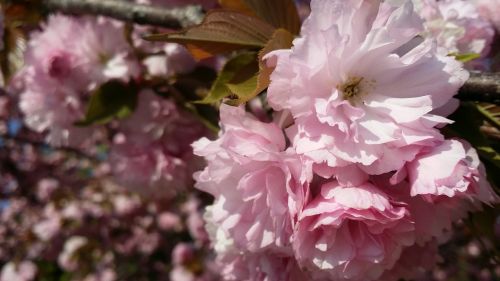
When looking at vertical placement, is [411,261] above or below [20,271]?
above

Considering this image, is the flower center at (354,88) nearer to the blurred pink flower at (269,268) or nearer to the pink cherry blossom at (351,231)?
the pink cherry blossom at (351,231)

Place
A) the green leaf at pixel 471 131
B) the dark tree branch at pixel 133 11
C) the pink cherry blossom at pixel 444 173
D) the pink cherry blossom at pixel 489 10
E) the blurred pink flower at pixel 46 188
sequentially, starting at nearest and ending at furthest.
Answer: the pink cherry blossom at pixel 444 173
the green leaf at pixel 471 131
the pink cherry blossom at pixel 489 10
the dark tree branch at pixel 133 11
the blurred pink flower at pixel 46 188

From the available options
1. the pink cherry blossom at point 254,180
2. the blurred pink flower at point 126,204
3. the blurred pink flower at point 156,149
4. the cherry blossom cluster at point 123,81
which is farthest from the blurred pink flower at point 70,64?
the blurred pink flower at point 126,204

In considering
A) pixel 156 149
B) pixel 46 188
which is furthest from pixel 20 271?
pixel 156 149

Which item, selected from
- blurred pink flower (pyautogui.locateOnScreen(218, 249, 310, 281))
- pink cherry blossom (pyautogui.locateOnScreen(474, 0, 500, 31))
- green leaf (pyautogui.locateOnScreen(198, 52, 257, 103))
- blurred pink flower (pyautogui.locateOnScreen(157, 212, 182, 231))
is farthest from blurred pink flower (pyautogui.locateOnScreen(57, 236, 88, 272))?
pink cherry blossom (pyautogui.locateOnScreen(474, 0, 500, 31))

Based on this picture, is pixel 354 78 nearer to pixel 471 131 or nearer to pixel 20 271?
pixel 471 131
